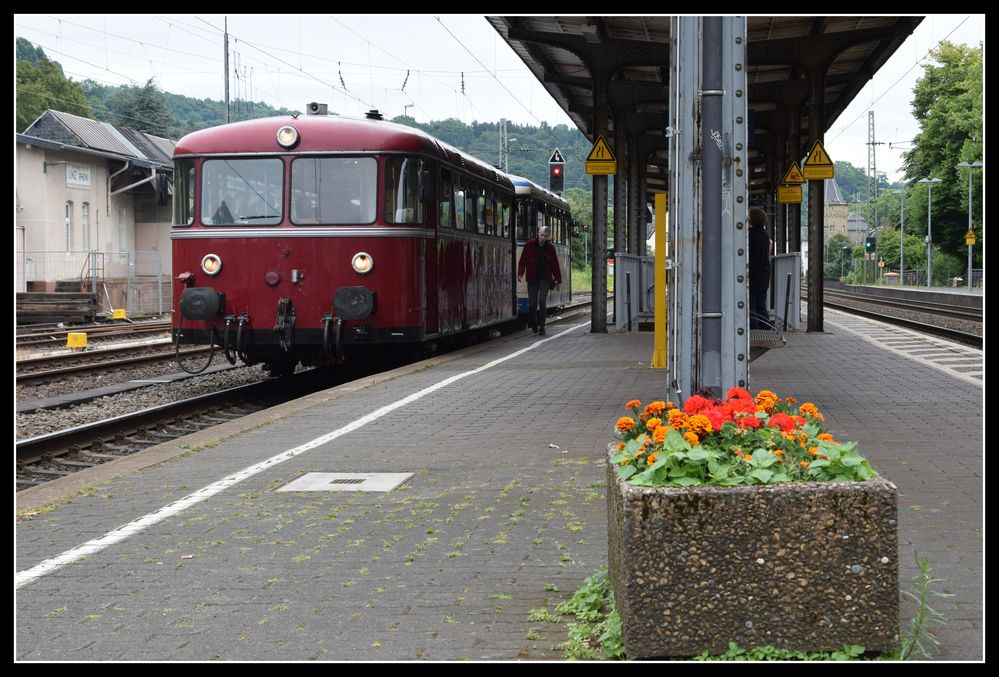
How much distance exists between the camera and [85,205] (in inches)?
1757

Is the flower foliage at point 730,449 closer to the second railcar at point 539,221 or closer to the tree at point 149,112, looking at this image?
the second railcar at point 539,221

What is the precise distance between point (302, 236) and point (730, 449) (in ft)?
35.7

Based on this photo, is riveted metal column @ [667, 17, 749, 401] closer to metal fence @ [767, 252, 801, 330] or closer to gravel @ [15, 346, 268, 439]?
gravel @ [15, 346, 268, 439]

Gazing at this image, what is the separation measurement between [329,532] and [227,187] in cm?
940

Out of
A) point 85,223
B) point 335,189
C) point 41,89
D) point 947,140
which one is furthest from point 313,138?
point 41,89

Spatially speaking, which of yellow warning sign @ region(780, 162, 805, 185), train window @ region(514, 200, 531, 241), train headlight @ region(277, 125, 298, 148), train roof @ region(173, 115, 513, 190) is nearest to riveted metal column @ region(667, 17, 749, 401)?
train roof @ region(173, 115, 513, 190)

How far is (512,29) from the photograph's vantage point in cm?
1933

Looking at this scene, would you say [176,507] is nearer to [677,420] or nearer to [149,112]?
[677,420]

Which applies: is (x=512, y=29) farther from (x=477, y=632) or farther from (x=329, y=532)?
(x=477, y=632)

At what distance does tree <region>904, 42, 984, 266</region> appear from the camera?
73625 millimetres

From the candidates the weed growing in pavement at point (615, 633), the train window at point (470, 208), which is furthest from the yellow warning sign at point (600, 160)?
the weed growing in pavement at point (615, 633)

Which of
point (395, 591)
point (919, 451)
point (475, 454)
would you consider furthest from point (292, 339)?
point (395, 591)

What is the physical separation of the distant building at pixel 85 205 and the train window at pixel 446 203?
70.9 feet

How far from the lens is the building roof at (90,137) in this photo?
4484 centimetres
